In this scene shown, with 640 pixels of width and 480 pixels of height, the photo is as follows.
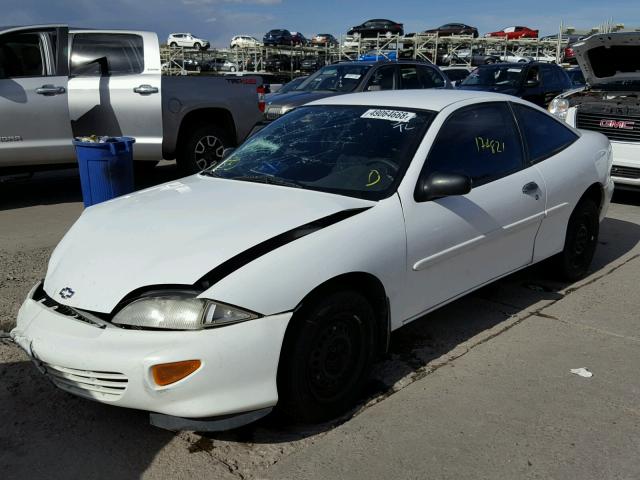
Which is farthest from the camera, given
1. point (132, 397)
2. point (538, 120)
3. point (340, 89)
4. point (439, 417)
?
point (340, 89)

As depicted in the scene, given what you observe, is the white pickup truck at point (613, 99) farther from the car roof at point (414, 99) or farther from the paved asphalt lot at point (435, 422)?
the car roof at point (414, 99)

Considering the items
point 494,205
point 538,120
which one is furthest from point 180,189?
point 538,120

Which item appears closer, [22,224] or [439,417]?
[439,417]

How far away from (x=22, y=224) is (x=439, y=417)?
17.3ft

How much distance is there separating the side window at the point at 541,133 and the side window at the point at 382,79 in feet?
A: 19.8

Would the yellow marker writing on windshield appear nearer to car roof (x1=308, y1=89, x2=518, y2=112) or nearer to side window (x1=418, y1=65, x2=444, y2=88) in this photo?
car roof (x1=308, y1=89, x2=518, y2=112)

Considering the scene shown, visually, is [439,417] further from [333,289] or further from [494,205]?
[494,205]

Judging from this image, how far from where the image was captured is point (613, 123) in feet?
25.2

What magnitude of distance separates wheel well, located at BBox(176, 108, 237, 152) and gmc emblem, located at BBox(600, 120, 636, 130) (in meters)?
4.74

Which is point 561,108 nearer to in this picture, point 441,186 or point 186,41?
point 441,186

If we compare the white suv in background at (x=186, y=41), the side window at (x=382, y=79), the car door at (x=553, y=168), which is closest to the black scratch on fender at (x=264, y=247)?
the car door at (x=553, y=168)

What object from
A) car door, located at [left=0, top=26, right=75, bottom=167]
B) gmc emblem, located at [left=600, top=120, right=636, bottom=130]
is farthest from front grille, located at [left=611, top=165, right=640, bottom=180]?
car door, located at [left=0, top=26, right=75, bottom=167]

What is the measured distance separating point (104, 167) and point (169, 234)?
356 cm

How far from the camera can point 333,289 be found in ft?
9.74
